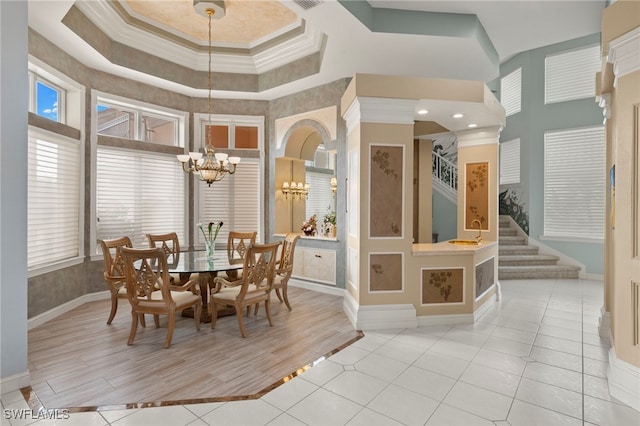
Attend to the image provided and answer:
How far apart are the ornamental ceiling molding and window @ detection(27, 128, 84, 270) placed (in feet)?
5.14

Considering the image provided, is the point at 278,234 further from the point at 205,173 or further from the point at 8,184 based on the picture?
the point at 8,184

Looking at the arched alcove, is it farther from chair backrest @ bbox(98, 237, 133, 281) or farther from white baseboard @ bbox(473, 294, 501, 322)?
white baseboard @ bbox(473, 294, 501, 322)

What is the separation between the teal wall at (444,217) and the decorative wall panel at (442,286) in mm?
4942

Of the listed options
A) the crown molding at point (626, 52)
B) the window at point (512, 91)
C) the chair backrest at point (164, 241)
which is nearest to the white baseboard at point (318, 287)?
the chair backrest at point (164, 241)

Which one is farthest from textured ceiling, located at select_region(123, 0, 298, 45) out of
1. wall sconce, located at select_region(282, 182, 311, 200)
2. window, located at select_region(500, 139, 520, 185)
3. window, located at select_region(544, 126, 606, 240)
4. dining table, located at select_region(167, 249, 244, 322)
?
window, located at select_region(544, 126, 606, 240)

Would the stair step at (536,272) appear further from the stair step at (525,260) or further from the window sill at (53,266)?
the window sill at (53,266)

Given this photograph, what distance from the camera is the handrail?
926 centimetres

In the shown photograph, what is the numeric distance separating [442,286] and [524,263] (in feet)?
14.5

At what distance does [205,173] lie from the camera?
14.5 ft

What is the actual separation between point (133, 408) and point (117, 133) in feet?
15.8

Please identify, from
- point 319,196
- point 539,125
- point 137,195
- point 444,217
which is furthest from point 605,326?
point 137,195

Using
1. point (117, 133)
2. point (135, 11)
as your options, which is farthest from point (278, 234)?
point (135, 11)

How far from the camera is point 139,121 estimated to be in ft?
19.5

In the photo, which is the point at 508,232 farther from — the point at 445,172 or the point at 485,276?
the point at 485,276
